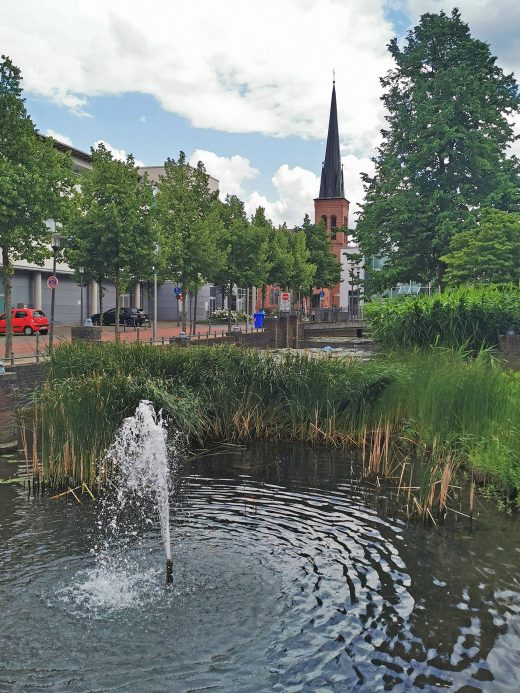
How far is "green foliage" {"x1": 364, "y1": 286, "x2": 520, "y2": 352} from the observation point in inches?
733

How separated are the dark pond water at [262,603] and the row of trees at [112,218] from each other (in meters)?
14.2

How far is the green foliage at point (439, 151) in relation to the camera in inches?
1248

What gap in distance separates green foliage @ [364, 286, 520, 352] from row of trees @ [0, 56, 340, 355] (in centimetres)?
1174

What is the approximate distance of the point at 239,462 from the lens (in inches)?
490

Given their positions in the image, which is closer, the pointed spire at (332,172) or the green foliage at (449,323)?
the green foliage at (449,323)

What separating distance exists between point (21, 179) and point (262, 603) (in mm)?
17892

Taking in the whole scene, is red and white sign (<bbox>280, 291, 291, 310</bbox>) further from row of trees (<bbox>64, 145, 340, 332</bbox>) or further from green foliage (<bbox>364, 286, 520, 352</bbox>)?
green foliage (<bbox>364, 286, 520, 352</bbox>)

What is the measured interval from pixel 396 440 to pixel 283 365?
3088 mm

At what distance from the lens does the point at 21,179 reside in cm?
2097

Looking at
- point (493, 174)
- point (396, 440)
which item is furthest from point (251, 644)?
point (493, 174)

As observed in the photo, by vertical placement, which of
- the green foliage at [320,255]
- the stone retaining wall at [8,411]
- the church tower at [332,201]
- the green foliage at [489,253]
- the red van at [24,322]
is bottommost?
the stone retaining wall at [8,411]

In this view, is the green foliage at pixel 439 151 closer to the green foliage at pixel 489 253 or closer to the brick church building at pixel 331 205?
the green foliage at pixel 489 253

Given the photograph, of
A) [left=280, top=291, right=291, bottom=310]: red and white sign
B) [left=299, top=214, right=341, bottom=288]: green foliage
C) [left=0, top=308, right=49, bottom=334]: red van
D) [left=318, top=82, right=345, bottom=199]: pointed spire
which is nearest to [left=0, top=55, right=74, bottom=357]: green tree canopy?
[left=0, top=308, right=49, bottom=334]: red van

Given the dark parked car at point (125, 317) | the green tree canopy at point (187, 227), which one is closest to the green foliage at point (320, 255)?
the dark parked car at point (125, 317)
